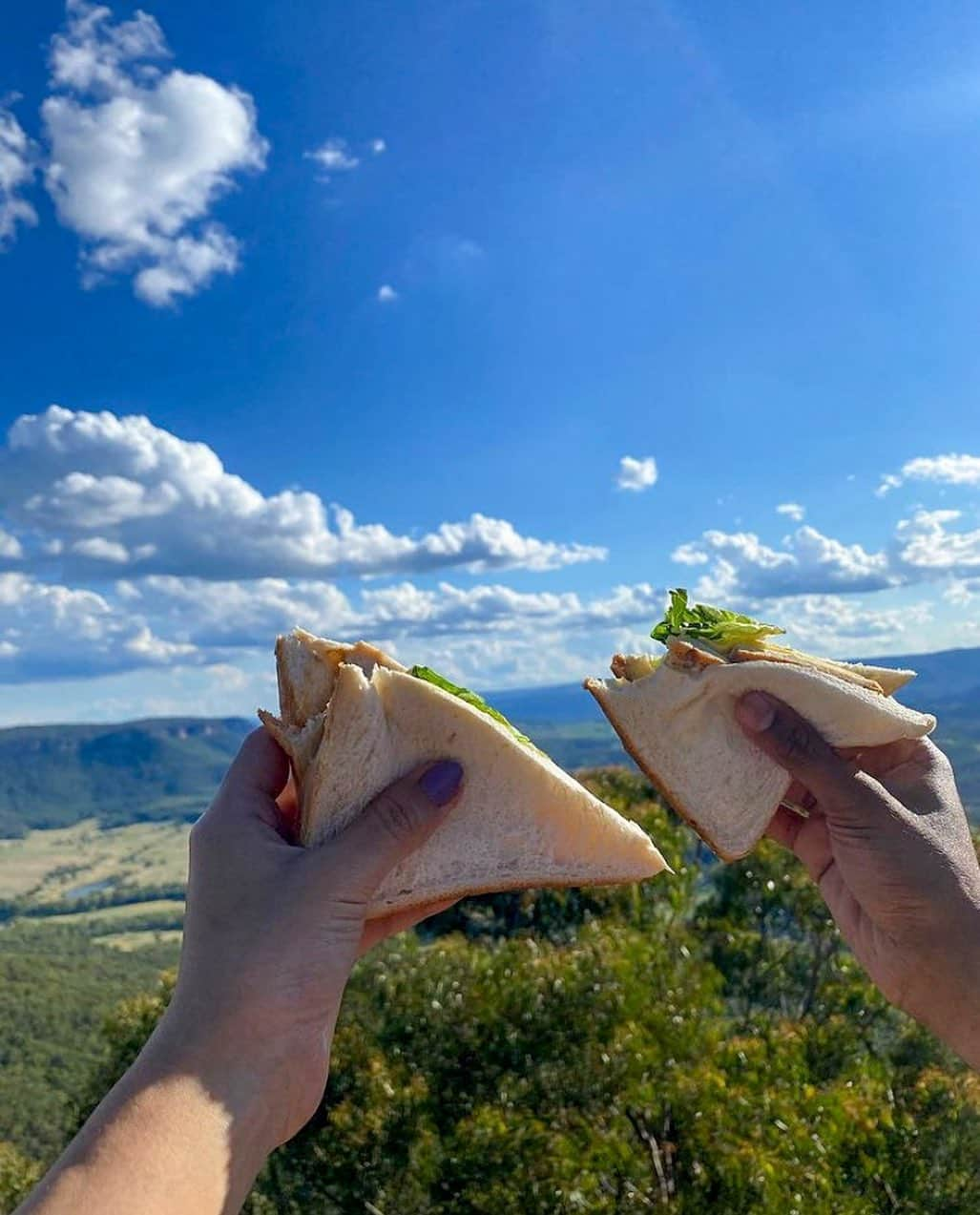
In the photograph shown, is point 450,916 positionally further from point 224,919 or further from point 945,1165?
point 224,919

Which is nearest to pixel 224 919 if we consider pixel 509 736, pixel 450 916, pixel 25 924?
pixel 509 736

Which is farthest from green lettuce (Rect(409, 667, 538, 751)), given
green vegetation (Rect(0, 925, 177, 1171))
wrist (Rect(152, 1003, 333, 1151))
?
green vegetation (Rect(0, 925, 177, 1171))

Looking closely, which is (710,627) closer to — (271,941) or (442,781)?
(442,781)

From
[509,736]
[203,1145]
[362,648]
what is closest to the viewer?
[203,1145]

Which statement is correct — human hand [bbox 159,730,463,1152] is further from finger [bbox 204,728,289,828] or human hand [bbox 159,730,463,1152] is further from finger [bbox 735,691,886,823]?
finger [bbox 735,691,886,823]

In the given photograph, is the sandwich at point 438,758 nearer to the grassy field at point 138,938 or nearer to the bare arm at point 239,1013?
the bare arm at point 239,1013

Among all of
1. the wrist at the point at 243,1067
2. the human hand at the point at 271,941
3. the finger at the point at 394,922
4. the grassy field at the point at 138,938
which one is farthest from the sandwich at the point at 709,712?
the grassy field at the point at 138,938
